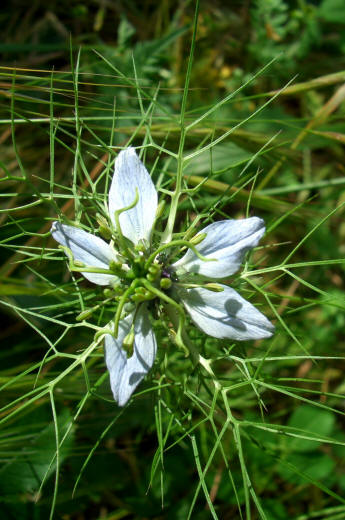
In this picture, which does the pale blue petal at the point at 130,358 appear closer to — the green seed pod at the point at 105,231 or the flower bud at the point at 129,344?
the flower bud at the point at 129,344

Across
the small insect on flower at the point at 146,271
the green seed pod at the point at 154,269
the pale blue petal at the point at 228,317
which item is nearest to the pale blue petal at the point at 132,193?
the small insect on flower at the point at 146,271

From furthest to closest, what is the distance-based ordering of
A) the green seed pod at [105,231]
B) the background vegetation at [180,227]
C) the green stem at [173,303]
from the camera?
the background vegetation at [180,227] → the green seed pod at [105,231] → the green stem at [173,303]

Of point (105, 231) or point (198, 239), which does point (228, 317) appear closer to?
point (198, 239)

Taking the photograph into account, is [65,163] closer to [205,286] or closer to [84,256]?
[84,256]

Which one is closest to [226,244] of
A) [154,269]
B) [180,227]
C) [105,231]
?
[154,269]

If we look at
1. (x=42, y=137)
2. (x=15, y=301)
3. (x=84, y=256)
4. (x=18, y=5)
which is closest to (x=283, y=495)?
(x=15, y=301)

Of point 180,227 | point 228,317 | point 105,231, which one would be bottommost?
point 180,227

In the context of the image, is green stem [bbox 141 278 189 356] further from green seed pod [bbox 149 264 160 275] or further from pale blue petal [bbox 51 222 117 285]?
pale blue petal [bbox 51 222 117 285]
